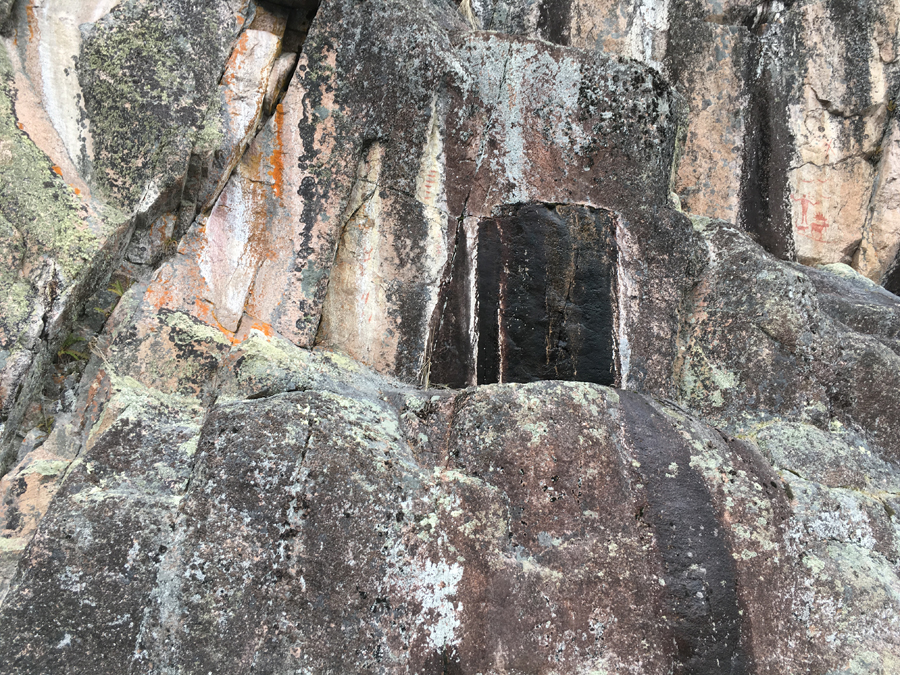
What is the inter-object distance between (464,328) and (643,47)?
103 inches

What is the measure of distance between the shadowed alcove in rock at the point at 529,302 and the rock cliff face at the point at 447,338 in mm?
19

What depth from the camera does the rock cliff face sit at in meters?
2.18

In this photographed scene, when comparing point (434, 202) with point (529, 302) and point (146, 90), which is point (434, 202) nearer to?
point (529, 302)

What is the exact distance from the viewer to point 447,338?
364 centimetres

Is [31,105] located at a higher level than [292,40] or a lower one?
lower

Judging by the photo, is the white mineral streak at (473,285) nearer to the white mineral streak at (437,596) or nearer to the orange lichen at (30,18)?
the white mineral streak at (437,596)

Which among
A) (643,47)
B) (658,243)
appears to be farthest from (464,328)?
(643,47)

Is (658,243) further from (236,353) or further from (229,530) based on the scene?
(229,530)

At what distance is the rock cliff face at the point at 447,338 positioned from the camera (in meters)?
2.18

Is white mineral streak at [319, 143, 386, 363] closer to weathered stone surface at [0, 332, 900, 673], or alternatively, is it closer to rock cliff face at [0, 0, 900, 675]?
rock cliff face at [0, 0, 900, 675]

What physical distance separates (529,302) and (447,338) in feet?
1.54

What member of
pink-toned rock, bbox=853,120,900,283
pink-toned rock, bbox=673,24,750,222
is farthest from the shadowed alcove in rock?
pink-toned rock, bbox=853,120,900,283

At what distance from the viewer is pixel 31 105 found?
9.90 feet

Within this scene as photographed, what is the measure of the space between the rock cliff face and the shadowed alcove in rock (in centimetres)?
2
